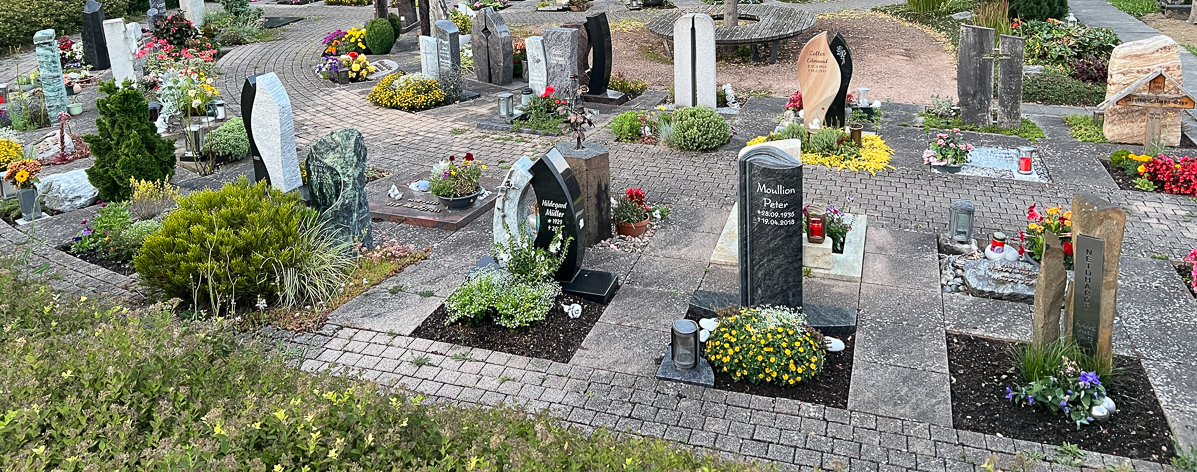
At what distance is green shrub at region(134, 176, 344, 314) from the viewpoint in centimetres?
785

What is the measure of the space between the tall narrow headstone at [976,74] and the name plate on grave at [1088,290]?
7.12 meters

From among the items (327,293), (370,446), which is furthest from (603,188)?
(370,446)

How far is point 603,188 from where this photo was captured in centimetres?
945

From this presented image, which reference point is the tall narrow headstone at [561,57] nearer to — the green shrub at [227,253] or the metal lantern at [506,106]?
the metal lantern at [506,106]

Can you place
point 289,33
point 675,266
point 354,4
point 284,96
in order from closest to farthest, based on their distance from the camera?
1. point 675,266
2. point 284,96
3. point 289,33
4. point 354,4

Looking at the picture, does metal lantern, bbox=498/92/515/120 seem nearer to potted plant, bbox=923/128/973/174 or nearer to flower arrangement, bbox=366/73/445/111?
flower arrangement, bbox=366/73/445/111

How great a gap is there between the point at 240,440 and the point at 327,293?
13.4 ft

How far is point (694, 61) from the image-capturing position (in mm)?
14211

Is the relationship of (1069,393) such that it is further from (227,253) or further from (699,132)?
(699,132)

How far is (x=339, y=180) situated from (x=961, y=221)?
6101 millimetres

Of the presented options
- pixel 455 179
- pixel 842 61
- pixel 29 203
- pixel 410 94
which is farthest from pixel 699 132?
pixel 29 203

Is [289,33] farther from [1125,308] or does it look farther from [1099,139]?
[1125,308]

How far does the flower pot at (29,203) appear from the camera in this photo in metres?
10.4

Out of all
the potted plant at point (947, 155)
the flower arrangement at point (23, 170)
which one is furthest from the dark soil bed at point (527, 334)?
the flower arrangement at point (23, 170)
